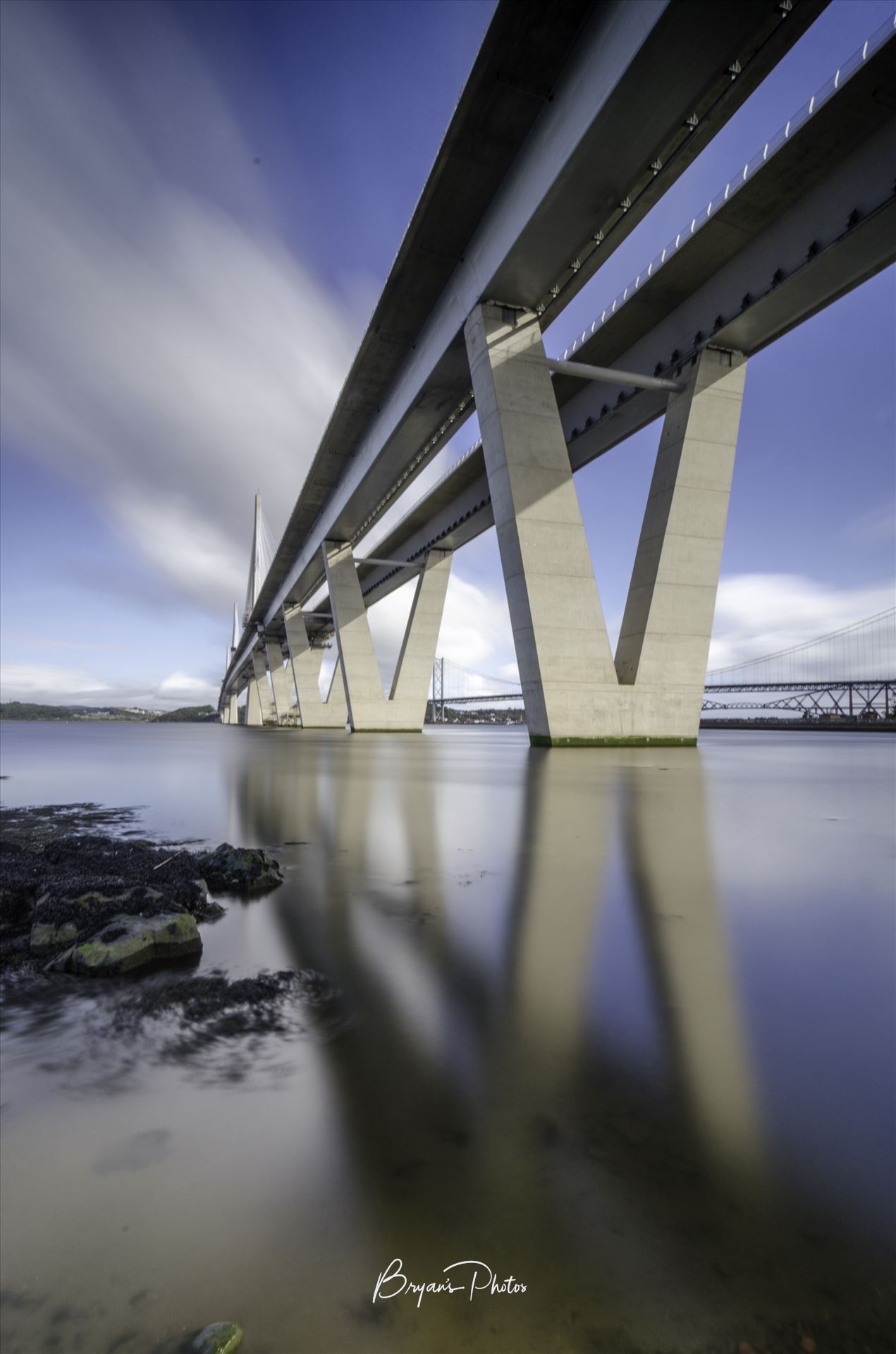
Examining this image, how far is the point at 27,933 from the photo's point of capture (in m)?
2.45

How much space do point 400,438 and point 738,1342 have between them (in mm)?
24131

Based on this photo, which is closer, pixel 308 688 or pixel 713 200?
pixel 713 200

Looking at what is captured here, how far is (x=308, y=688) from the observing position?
49906 mm

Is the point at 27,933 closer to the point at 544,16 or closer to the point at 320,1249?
the point at 320,1249

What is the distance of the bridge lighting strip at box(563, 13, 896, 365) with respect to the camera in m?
10.5

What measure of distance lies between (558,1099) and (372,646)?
33.3 metres

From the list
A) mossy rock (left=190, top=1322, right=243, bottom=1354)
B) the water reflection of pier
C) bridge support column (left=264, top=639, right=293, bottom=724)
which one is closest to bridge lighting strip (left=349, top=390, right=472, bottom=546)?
the water reflection of pier

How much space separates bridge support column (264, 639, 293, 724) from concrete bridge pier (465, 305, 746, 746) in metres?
53.9

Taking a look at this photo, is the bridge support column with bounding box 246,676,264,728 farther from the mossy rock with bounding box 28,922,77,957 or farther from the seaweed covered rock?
the mossy rock with bounding box 28,922,77,957

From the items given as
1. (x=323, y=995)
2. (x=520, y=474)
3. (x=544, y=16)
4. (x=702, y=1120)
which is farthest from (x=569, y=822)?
(x=544, y=16)

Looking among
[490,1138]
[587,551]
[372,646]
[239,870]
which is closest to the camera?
[490,1138]

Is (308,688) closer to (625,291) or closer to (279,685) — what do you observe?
(279,685)

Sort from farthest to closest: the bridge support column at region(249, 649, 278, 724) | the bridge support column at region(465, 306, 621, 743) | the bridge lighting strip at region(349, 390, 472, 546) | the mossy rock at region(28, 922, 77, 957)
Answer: the bridge support column at region(249, 649, 278, 724) < the bridge lighting strip at region(349, 390, 472, 546) < the bridge support column at region(465, 306, 621, 743) < the mossy rock at region(28, 922, 77, 957)

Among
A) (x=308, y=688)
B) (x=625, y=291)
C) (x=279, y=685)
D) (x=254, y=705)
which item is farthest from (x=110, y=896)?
(x=254, y=705)
